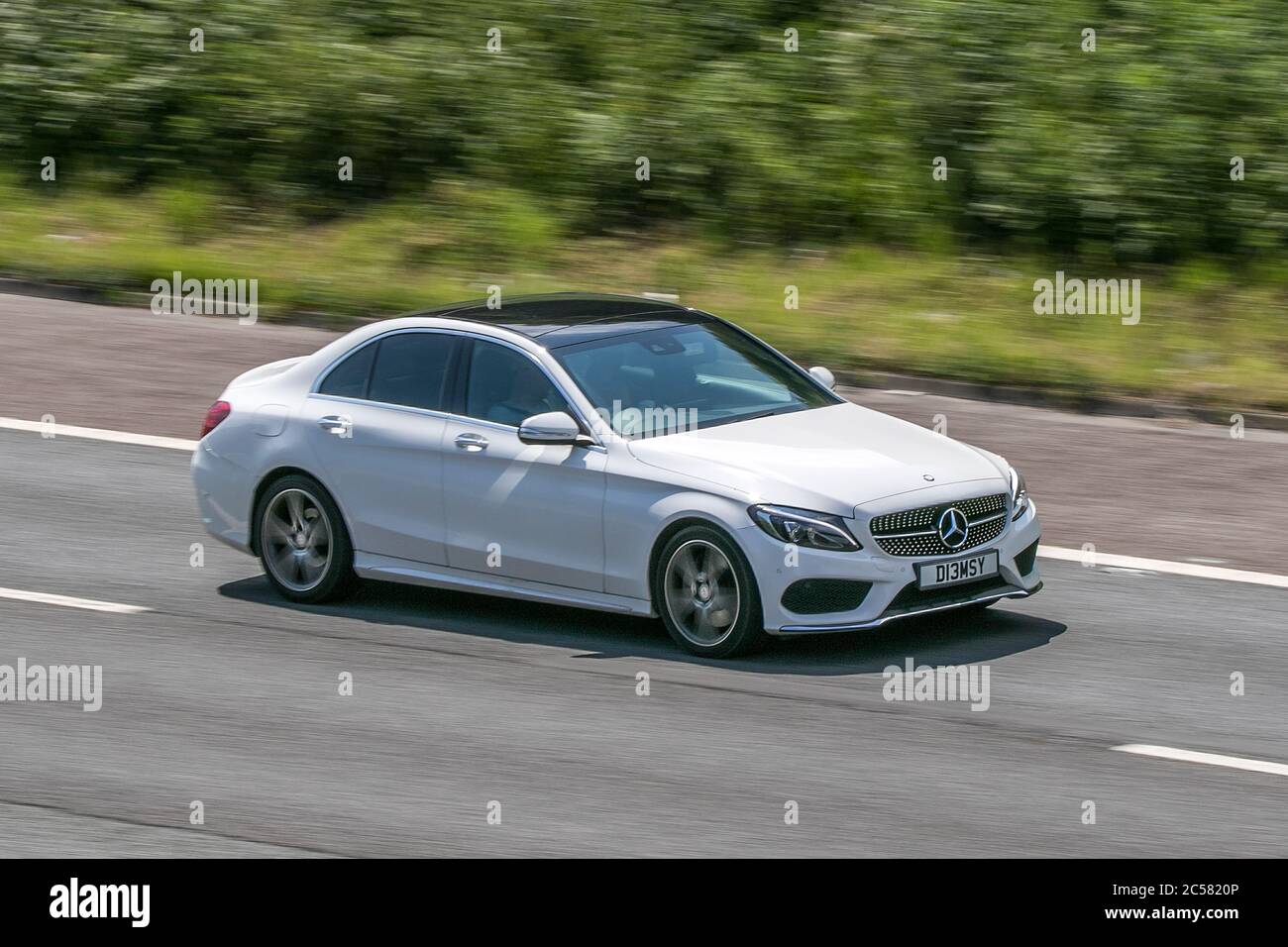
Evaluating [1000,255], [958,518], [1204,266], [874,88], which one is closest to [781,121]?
[874,88]

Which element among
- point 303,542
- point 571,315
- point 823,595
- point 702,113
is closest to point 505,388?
point 571,315

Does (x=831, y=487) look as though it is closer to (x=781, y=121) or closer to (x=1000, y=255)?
(x=1000, y=255)

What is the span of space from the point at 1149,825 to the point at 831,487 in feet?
7.82

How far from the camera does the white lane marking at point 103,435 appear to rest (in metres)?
14.3

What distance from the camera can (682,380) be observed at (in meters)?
9.86

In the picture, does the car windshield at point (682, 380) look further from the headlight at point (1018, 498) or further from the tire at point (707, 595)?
the headlight at point (1018, 498)

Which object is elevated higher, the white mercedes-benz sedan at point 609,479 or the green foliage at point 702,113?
the green foliage at point 702,113

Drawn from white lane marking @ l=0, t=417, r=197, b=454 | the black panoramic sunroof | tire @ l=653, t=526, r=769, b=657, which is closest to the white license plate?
tire @ l=653, t=526, r=769, b=657

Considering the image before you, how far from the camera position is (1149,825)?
7.13m

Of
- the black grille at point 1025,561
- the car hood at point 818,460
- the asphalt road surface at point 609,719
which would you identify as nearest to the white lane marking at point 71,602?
the asphalt road surface at point 609,719

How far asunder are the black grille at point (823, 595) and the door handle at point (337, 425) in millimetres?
2697

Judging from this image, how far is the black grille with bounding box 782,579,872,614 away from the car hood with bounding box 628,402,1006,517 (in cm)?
32

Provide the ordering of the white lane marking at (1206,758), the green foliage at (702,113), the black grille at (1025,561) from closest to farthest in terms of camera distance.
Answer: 1. the white lane marking at (1206,758)
2. the black grille at (1025,561)
3. the green foliage at (702,113)

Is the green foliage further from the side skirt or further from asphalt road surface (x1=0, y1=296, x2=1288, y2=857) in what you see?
the side skirt
